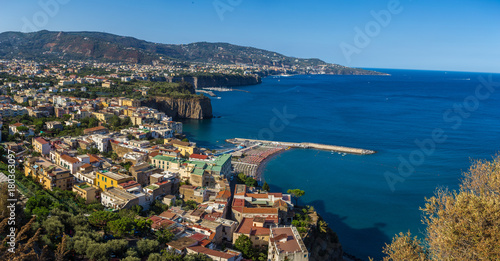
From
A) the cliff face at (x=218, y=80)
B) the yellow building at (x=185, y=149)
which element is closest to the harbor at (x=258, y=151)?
the yellow building at (x=185, y=149)

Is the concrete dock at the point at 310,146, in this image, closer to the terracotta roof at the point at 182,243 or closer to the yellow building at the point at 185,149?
the yellow building at the point at 185,149

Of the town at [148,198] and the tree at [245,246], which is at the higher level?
the town at [148,198]

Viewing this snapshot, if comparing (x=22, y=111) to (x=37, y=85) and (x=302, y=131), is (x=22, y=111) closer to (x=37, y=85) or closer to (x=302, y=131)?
(x=37, y=85)

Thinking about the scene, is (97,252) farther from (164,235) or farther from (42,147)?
(42,147)

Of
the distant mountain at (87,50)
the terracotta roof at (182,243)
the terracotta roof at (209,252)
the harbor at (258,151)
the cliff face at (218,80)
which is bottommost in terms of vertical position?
the harbor at (258,151)

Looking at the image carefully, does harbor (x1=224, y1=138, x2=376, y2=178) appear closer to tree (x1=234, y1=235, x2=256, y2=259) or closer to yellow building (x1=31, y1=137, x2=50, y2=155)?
tree (x1=234, y1=235, x2=256, y2=259)
